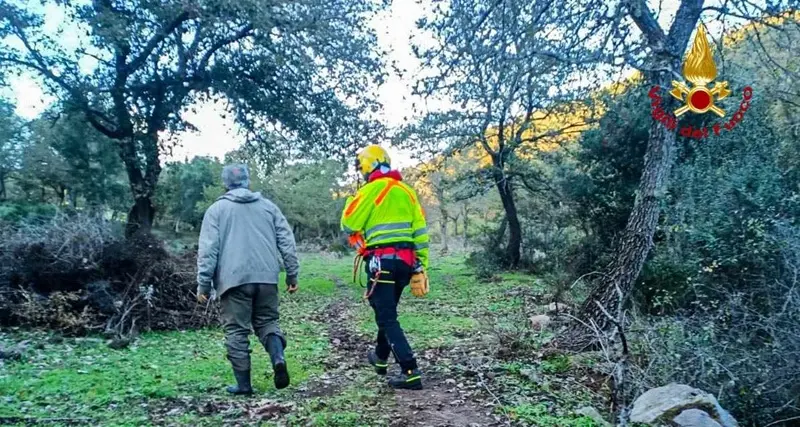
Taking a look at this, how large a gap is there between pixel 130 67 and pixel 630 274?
11.5m

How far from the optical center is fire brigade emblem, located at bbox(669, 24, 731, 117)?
5352mm

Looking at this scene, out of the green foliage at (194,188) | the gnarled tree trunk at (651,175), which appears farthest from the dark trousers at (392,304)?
the green foliage at (194,188)

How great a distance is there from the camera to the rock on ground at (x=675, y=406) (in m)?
3.82

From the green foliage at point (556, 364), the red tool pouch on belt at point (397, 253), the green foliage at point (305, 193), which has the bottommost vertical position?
the green foliage at point (556, 364)

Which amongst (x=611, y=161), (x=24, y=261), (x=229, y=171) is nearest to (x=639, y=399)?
(x=229, y=171)

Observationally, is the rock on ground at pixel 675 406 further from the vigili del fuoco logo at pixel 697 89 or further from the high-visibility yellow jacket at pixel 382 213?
the vigili del fuoco logo at pixel 697 89

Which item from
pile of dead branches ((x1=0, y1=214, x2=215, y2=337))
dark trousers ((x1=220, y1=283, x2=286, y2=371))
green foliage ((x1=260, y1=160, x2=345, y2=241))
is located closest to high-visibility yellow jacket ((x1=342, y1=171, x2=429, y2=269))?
dark trousers ((x1=220, y1=283, x2=286, y2=371))

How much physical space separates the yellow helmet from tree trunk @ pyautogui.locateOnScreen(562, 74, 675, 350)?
9.07 ft

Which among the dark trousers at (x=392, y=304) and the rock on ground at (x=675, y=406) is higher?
the dark trousers at (x=392, y=304)

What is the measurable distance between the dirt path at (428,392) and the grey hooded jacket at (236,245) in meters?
1.17

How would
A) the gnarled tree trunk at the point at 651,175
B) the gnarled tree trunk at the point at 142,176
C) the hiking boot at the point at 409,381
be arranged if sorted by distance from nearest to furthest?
the hiking boot at the point at 409,381 < the gnarled tree trunk at the point at 651,175 < the gnarled tree trunk at the point at 142,176

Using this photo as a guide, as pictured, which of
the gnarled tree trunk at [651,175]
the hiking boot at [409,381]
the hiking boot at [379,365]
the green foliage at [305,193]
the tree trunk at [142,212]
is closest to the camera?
the hiking boot at [409,381]

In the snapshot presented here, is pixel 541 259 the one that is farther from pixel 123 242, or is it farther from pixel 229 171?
pixel 229 171

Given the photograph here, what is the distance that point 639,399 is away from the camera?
418 centimetres
